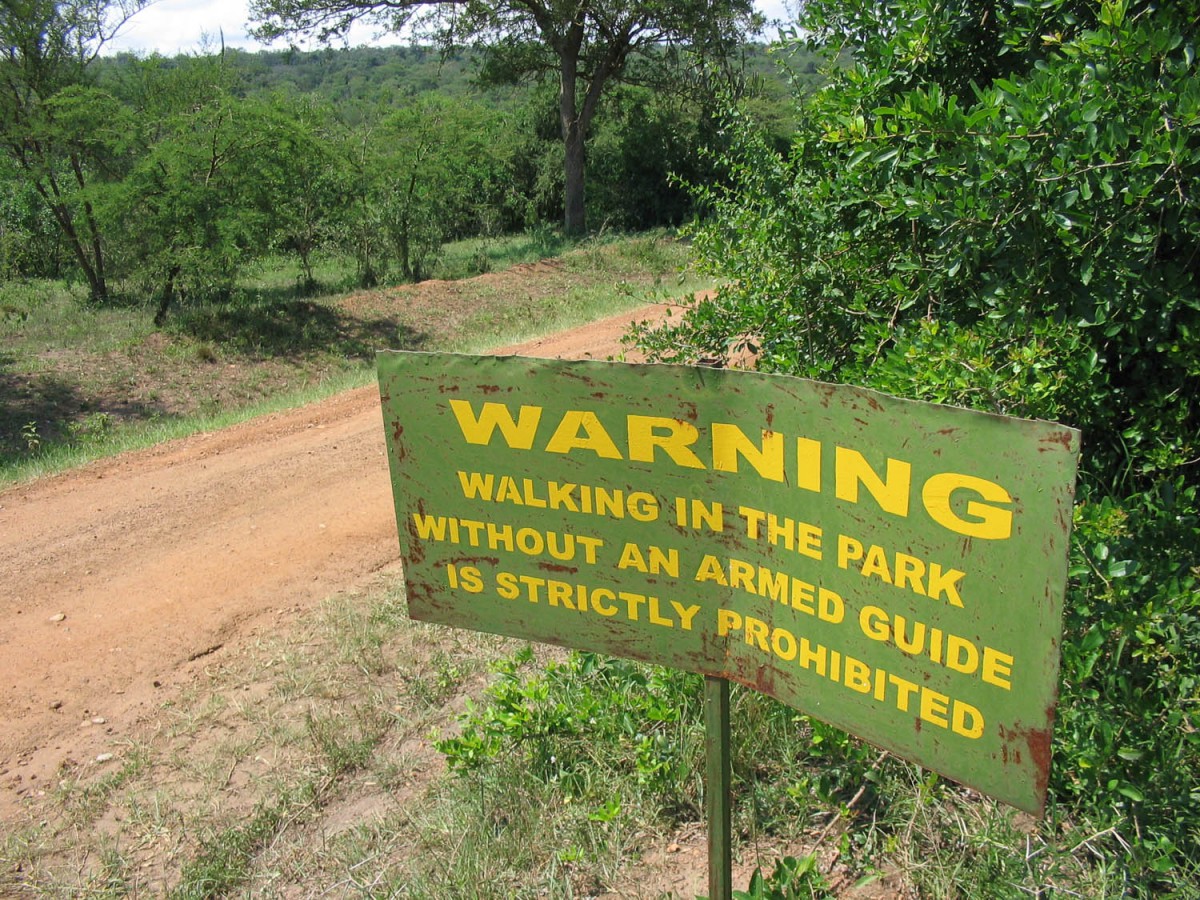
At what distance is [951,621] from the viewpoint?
1841 mm

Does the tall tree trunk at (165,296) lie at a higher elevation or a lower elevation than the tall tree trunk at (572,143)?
lower

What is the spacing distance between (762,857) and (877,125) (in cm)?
228

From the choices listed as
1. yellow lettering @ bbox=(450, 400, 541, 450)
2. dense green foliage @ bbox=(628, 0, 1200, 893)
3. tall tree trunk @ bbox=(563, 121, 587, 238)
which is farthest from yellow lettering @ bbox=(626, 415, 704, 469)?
tall tree trunk @ bbox=(563, 121, 587, 238)

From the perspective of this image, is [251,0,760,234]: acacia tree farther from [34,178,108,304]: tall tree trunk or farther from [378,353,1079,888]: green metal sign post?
[378,353,1079,888]: green metal sign post

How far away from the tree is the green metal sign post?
1522 cm

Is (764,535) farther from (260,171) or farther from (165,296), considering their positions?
(165,296)

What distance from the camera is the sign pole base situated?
2.35 metres

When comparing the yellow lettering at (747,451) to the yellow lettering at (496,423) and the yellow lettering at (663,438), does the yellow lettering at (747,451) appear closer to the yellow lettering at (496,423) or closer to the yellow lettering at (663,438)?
the yellow lettering at (663,438)

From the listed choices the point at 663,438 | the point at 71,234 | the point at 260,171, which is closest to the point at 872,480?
the point at 663,438

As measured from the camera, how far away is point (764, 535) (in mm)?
2107

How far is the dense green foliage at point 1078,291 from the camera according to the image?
2648mm

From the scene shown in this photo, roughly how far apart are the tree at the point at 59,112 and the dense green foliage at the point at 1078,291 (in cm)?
1459

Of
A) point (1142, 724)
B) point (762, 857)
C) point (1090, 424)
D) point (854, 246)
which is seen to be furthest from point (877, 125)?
point (762, 857)

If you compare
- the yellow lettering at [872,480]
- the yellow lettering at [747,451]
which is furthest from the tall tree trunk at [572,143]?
the yellow lettering at [872,480]
